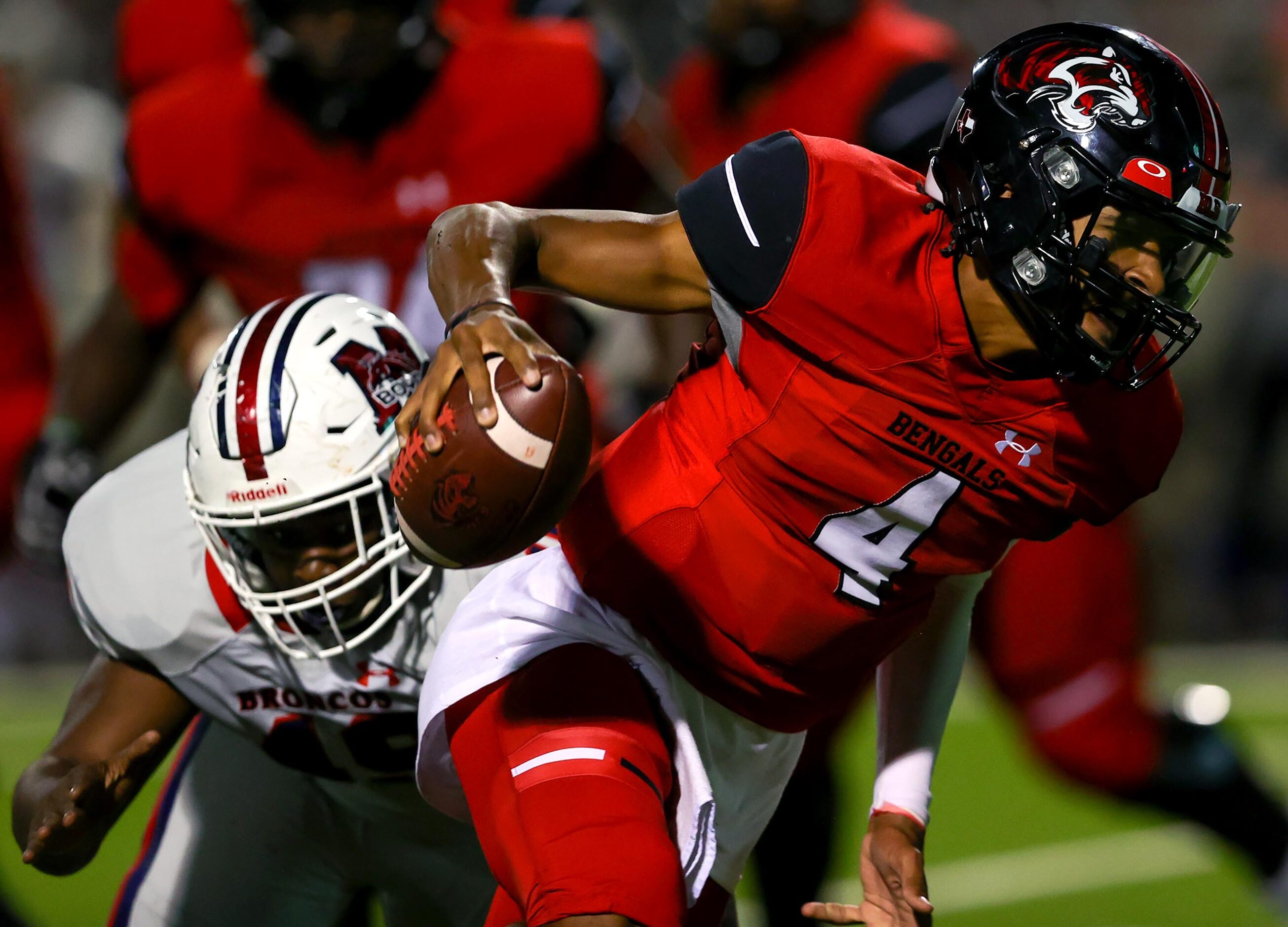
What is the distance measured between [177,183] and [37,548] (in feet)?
2.58

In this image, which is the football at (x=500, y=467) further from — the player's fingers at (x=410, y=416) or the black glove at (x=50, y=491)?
the black glove at (x=50, y=491)

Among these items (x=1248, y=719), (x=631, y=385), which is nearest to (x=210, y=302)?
(x=631, y=385)

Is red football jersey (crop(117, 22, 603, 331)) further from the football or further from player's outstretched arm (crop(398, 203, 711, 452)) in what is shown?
the football

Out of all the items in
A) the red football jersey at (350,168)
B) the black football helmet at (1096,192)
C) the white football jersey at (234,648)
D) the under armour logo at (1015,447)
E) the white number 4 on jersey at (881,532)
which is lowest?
the red football jersey at (350,168)

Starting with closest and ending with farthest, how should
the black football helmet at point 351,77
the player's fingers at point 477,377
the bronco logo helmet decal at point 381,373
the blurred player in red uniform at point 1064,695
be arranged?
1. the player's fingers at point 477,377
2. the bronco logo helmet decal at point 381,373
3. the black football helmet at point 351,77
4. the blurred player in red uniform at point 1064,695

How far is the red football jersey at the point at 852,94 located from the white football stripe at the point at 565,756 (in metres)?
2.01

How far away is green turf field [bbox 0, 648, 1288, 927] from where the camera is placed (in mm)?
3799

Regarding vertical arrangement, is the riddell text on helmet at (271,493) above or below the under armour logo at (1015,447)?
below

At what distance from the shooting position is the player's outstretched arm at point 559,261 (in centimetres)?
171

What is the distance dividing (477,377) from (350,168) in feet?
6.09

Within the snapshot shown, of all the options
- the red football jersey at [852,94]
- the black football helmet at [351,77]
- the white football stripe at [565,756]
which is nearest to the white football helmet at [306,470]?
the white football stripe at [565,756]

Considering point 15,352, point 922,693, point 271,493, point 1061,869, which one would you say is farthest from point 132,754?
point 1061,869

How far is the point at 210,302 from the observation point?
12.4 ft

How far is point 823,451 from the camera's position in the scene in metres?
1.81
